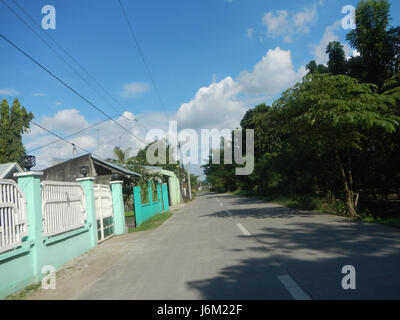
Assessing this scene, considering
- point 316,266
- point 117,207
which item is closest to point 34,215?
point 316,266

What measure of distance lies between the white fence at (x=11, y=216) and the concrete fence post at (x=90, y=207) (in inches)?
Result: 149

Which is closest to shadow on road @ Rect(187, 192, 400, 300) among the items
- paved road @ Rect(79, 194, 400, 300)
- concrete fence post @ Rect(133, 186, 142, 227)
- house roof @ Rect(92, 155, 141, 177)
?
paved road @ Rect(79, 194, 400, 300)

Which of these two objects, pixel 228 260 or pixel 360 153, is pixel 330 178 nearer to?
pixel 360 153

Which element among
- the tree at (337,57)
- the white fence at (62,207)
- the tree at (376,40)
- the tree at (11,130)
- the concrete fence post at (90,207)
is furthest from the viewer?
the tree at (11,130)

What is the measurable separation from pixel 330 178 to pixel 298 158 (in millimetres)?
2257

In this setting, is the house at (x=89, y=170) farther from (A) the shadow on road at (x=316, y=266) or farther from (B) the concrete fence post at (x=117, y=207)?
(A) the shadow on road at (x=316, y=266)

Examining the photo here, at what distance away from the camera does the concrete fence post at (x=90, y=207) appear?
10.3 m

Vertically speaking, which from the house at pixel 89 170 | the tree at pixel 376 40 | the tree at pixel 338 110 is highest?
the tree at pixel 376 40

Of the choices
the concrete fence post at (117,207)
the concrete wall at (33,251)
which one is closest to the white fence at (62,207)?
the concrete wall at (33,251)

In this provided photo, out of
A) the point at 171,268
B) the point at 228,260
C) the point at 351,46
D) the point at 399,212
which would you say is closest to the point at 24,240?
the point at 171,268

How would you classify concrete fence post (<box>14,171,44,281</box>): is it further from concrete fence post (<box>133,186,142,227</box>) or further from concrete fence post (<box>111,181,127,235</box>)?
concrete fence post (<box>133,186,142,227</box>)

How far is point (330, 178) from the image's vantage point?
19859 millimetres

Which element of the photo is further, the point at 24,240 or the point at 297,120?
the point at 297,120

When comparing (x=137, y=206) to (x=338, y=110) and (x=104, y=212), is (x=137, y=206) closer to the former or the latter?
(x=104, y=212)
